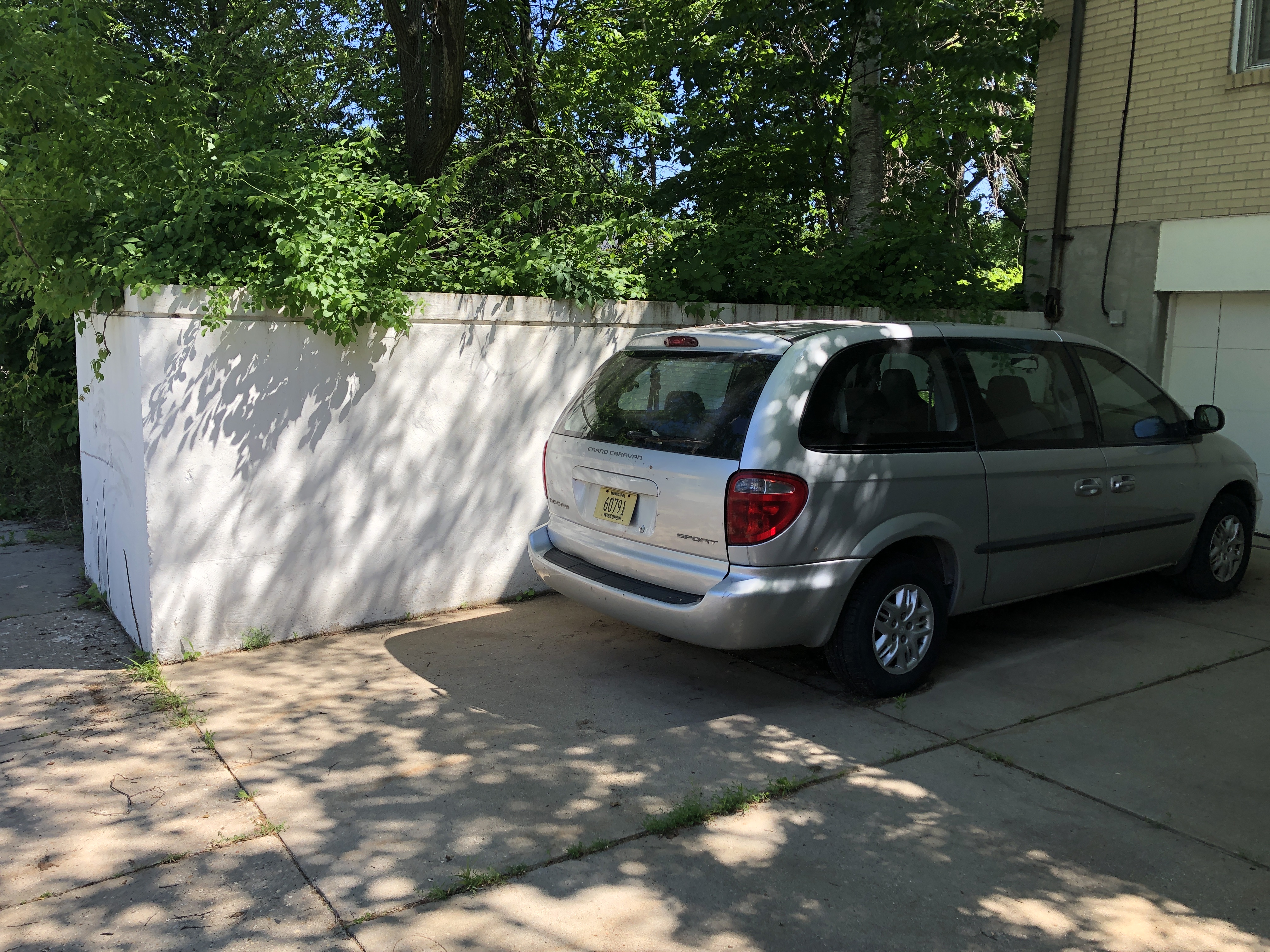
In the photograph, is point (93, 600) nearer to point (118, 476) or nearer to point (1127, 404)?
point (118, 476)

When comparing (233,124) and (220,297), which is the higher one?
(233,124)

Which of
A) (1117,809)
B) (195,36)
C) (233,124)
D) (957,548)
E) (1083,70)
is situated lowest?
(1117,809)

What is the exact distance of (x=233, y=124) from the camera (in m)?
7.15

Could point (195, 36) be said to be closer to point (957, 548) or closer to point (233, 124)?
point (233, 124)

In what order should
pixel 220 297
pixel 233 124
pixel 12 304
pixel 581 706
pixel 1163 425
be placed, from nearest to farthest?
pixel 581 706 → pixel 220 297 → pixel 1163 425 → pixel 233 124 → pixel 12 304

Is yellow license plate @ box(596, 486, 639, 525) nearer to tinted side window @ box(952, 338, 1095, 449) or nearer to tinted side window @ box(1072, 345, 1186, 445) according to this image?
tinted side window @ box(952, 338, 1095, 449)

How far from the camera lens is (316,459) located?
610 centimetres

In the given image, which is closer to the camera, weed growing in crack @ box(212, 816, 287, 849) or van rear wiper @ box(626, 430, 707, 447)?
weed growing in crack @ box(212, 816, 287, 849)

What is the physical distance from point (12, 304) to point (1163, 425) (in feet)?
28.0

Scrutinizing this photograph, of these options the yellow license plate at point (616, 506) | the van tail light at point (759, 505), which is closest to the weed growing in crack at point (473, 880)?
the van tail light at point (759, 505)

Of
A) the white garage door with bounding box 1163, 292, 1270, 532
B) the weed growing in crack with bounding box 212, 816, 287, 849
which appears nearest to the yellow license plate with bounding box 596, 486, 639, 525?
the weed growing in crack with bounding box 212, 816, 287, 849

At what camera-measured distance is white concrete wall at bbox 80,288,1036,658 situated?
18.4ft

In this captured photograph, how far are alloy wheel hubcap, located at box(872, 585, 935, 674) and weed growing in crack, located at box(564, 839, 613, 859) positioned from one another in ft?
6.12

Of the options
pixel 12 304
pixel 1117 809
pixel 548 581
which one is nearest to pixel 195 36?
pixel 12 304
